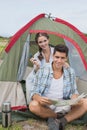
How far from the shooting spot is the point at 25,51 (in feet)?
17.9

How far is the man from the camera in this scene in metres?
4.66

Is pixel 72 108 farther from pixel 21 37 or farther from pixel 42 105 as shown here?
pixel 21 37

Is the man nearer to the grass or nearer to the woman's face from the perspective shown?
the grass

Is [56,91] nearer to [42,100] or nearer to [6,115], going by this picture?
[42,100]

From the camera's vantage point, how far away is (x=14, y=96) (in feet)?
17.4

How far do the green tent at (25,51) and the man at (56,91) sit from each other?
23.2 inches

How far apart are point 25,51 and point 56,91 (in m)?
1.02

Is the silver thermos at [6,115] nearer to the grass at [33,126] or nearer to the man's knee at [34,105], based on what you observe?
the grass at [33,126]

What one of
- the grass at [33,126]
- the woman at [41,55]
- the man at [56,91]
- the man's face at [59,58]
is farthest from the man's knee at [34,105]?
the man's face at [59,58]

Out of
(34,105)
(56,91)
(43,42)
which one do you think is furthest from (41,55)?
(34,105)

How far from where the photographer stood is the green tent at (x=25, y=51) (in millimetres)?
5258

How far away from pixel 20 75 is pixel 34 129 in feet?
3.43

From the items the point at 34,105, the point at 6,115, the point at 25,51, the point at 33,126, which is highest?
the point at 25,51

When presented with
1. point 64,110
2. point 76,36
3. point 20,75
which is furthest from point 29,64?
point 64,110
